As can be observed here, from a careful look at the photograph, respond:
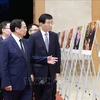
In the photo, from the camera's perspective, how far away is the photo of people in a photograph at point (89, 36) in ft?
13.7

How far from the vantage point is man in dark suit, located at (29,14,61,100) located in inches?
159

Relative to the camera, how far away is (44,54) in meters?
4.08

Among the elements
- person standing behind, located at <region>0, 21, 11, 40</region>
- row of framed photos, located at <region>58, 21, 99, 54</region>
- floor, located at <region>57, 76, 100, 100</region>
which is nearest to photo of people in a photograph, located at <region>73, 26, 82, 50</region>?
row of framed photos, located at <region>58, 21, 99, 54</region>

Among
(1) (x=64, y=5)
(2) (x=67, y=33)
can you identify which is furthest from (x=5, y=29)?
(1) (x=64, y=5)

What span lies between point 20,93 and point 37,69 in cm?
69

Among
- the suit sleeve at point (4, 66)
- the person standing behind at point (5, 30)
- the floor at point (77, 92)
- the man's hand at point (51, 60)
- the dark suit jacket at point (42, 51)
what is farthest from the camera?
the floor at point (77, 92)

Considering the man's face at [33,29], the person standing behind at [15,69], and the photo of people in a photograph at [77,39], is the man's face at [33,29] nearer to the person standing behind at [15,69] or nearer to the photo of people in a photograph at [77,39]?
the photo of people in a photograph at [77,39]

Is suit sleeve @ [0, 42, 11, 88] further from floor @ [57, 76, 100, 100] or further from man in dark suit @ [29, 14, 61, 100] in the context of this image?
floor @ [57, 76, 100, 100]

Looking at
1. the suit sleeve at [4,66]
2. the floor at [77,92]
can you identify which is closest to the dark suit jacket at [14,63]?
the suit sleeve at [4,66]

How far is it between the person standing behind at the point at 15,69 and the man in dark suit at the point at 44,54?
1.99ft

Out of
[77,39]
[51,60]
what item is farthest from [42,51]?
[77,39]

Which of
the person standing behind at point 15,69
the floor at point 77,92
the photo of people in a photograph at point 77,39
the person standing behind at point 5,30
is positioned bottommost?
the floor at point 77,92

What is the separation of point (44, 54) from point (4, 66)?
943 millimetres

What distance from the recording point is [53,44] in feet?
13.6
